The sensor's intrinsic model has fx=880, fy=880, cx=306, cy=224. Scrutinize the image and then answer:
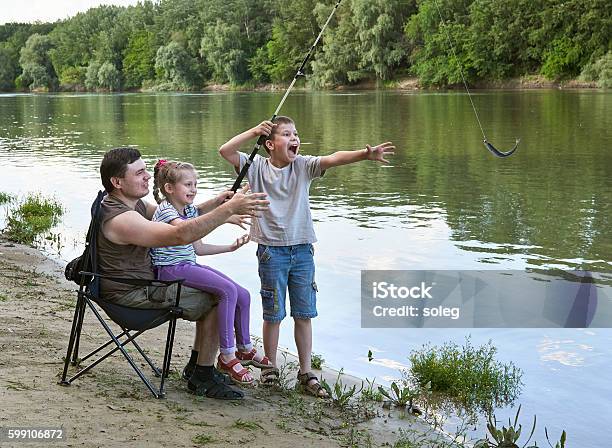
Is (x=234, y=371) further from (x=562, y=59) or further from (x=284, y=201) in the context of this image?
(x=562, y=59)

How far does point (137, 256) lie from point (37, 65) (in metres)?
131

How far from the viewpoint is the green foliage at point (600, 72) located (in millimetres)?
56878

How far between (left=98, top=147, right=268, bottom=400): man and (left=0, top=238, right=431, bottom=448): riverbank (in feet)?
0.58

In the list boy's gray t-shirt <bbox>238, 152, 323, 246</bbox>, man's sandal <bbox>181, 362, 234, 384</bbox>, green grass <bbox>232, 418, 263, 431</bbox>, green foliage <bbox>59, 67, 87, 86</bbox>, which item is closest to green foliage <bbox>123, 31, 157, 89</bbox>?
green foliage <bbox>59, 67, 87, 86</bbox>

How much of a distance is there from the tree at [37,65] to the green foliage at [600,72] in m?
85.9

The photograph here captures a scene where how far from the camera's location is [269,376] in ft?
16.9

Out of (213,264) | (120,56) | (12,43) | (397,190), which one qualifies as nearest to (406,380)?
(213,264)

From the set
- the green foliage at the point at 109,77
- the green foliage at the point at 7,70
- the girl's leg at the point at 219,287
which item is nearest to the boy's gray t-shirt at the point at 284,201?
the girl's leg at the point at 219,287

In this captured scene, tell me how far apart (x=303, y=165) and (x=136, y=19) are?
135 meters

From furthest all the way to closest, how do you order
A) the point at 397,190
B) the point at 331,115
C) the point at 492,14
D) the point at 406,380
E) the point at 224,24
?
the point at 224,24, the point at 492,14, the point at 331,115, the point at 397,190, the point at 406,380

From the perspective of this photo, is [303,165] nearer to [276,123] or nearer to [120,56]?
[276,123]

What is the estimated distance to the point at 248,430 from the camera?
425 cm

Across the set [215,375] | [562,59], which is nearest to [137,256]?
[215,375]

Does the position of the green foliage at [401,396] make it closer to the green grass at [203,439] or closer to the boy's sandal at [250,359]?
the boy's sandal at [250,359]
